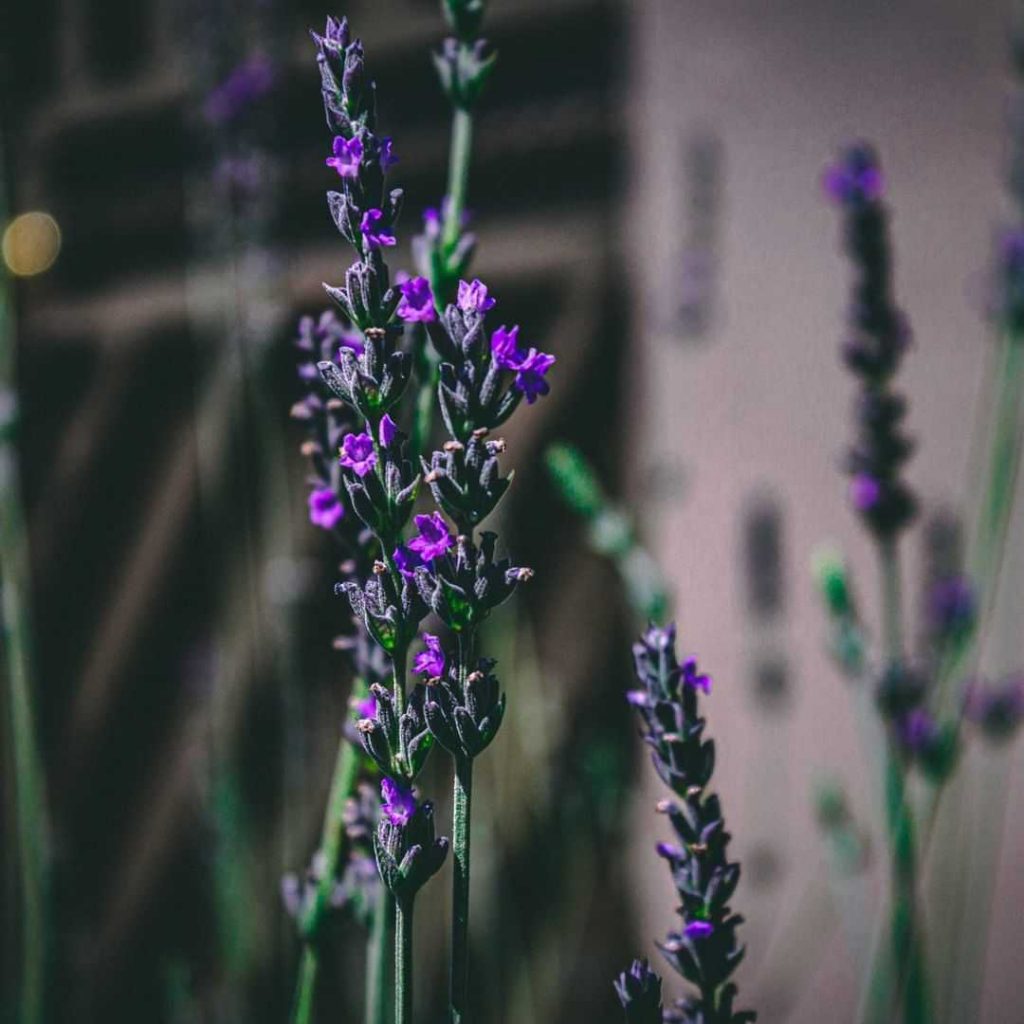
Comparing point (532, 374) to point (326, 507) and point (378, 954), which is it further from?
point (378, 954)

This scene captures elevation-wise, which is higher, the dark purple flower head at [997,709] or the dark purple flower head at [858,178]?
the dark purple flower head at [858,178]

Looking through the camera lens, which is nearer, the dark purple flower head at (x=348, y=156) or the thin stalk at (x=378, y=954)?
the dark purple flower head at (x=348, y=156)

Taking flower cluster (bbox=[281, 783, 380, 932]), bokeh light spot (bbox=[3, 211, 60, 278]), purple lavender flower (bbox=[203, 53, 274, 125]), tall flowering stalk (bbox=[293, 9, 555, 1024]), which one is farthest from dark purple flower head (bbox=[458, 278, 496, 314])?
bokeh light spot (bbox=[3, 211, 60, 278])

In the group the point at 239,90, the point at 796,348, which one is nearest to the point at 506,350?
the point at 239,90

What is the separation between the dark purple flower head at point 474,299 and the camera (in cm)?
37

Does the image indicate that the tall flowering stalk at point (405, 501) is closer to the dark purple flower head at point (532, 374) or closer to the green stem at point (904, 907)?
the dark purple flower head at point (532, 374)

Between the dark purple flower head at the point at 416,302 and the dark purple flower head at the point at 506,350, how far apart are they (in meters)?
0.02

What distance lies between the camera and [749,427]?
1.82 m

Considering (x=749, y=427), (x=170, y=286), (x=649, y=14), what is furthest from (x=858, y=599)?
(x=170, y=286)

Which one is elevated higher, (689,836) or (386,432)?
(386,432)

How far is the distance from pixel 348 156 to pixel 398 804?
21 centimetres

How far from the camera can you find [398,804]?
38cm

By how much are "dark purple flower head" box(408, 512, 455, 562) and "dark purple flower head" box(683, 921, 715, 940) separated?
160mm

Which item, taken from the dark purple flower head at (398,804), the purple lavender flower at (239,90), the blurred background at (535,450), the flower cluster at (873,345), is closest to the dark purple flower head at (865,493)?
the flower cluster at (873,345)
